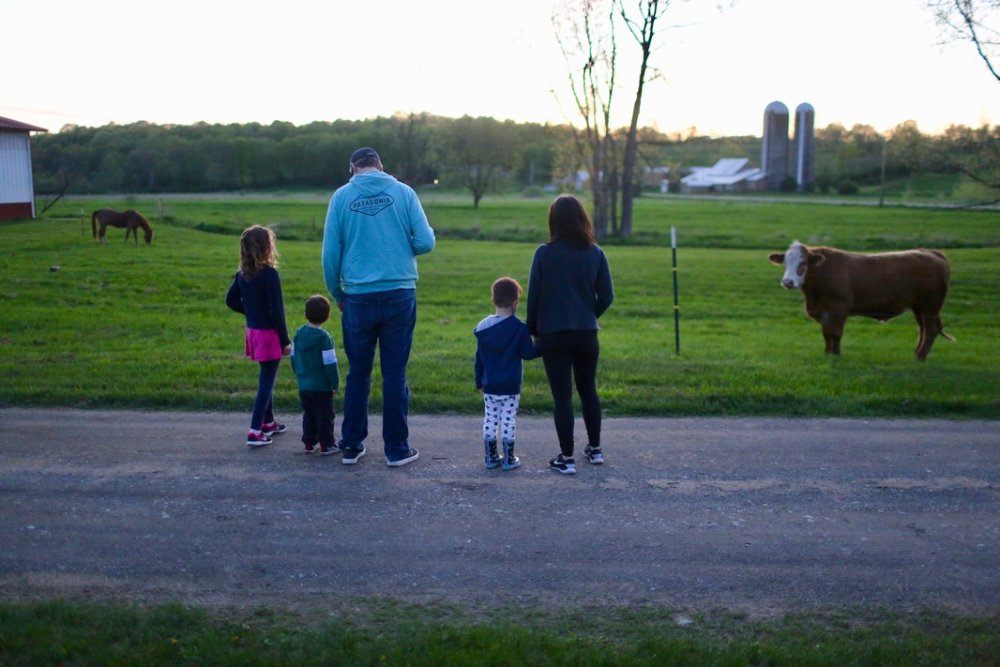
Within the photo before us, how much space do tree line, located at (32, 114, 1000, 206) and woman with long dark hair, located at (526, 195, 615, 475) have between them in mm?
13938

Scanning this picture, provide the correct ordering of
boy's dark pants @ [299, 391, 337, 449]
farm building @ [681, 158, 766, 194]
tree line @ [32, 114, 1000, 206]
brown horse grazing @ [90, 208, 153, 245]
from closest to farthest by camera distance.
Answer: boy's dark pants @ [299, 391, 337, 449] < tree line @ [32, 114, 1000, 206] < brown horse grazing @ [90, 208, 153, 245] < farm building @ [681, 158, 766, 194]

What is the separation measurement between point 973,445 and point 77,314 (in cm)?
1326

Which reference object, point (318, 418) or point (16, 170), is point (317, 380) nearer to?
point (318, 418)

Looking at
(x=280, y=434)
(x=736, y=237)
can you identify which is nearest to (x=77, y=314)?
(x=280, y=434)

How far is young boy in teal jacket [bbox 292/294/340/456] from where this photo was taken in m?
7.36

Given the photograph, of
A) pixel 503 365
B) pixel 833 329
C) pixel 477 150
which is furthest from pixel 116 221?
pixel 477 150

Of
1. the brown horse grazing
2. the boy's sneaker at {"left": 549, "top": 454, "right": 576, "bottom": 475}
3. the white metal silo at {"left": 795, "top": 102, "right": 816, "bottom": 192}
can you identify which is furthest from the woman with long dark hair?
the white metal silo at {"left": 795, "top": 102, "right": 816, "bottom": 192}

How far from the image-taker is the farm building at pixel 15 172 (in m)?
25.1

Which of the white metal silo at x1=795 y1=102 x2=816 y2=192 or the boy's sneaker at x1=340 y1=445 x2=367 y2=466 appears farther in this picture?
the white metal silo at x1=795 y1=102 x2=816 y2=192

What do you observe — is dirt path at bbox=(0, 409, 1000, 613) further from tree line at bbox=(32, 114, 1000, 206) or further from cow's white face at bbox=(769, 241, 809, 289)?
tree line at bbox=(32, 114, 1000, 206)

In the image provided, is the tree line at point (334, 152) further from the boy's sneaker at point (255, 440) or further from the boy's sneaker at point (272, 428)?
the boy's sneaker at point (255, 440)

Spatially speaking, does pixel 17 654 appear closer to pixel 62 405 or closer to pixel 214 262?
pixel 62 405

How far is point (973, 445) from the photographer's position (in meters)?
7.87

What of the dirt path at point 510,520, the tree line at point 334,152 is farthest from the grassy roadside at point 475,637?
the tree line at point 334,152
